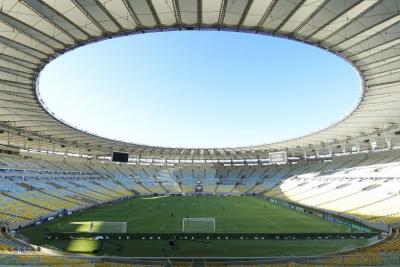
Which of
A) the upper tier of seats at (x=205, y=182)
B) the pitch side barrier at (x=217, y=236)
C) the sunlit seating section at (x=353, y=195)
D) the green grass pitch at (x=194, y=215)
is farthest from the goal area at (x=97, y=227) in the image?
the sunlit seating section at (x=353, y=195)

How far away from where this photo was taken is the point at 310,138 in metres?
53.1

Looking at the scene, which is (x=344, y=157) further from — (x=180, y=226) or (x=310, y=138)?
(x=180, y=226)

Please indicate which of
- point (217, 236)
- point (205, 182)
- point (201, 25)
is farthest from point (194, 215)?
point (205, 182)

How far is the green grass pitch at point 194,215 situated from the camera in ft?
86.5

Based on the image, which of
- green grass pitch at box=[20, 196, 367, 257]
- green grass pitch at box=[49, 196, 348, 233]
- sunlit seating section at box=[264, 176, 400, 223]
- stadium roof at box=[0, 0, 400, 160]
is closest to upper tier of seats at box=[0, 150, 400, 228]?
sunlit seating section at box=[264, 176, 400, 223]

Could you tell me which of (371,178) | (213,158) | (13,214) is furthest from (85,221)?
(213,158)

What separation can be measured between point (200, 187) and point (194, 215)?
33.5 metres

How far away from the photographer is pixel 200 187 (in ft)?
257

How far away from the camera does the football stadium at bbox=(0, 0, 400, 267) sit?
17.5m

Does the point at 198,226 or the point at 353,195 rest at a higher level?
the point at 353,195

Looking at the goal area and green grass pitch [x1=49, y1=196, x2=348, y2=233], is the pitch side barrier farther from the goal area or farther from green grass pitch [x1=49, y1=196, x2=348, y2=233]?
green grass pitch [x1=49, y1=196, x2=348, y2=233]

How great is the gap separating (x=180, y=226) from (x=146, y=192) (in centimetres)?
3680

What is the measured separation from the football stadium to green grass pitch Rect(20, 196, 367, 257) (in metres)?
0.18

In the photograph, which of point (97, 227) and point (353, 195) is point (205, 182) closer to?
point (353, 195)
